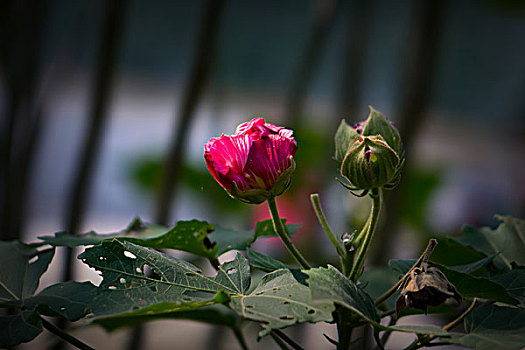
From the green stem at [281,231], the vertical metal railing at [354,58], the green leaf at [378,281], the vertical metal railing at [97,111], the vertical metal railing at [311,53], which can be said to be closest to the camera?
the green stem at [281,231]

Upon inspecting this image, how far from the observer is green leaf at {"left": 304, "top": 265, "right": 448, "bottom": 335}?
251 mm

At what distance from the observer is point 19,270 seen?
14.8 inches

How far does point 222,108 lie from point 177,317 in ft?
3.30

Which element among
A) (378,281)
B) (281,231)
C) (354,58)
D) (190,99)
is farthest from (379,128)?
(354,58)

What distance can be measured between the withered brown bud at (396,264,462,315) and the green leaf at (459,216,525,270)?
14cm

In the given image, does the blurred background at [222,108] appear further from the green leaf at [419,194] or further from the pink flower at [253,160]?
the pink flower at [253,160]

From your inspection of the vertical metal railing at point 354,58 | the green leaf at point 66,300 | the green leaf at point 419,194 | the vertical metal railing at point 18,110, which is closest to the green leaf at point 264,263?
the green leaf at point 66,300

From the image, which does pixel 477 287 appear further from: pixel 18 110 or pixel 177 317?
pixel 18 110

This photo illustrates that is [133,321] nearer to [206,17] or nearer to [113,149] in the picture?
[206,17]

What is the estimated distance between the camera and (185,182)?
1.40 metres

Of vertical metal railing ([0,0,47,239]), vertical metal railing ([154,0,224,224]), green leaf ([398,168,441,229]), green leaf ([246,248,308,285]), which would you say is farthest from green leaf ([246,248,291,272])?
green leaf ([398,168,441,229])

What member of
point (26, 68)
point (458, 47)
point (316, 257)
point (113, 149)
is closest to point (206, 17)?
point (26, 68)

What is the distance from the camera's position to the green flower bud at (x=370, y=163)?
0.34m

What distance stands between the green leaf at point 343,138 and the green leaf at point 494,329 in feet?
0.46
